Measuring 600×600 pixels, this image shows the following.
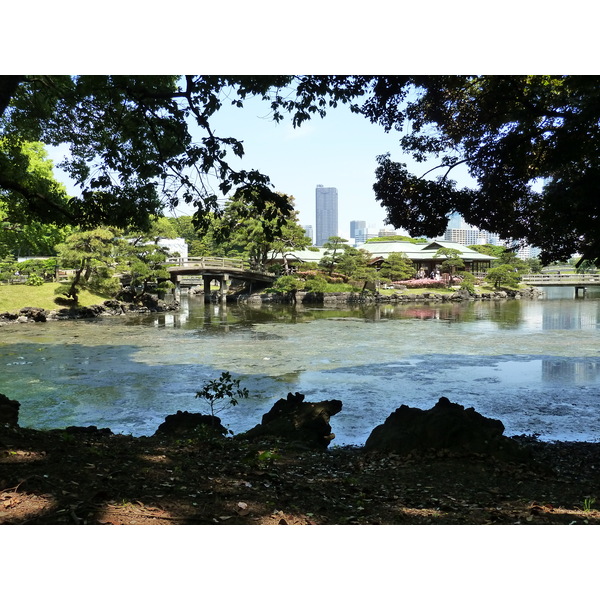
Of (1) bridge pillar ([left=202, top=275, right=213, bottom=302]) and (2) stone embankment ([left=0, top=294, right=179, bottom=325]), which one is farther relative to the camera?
(1) bridge pillar ([left=202, top=275, right=213, bottom=302])

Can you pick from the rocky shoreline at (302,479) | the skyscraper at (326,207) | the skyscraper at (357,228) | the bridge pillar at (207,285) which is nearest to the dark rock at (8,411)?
the rocky shoreline at (302,479)

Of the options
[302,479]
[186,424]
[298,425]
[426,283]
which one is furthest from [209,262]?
[302,479]

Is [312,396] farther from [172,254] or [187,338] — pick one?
[172,254]

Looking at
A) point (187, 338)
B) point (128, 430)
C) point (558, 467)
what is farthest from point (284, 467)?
point (187, 338)

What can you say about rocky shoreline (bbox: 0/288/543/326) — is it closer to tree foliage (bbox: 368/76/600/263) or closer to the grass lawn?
the grass lawn

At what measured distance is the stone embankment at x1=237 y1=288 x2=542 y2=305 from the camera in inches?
799

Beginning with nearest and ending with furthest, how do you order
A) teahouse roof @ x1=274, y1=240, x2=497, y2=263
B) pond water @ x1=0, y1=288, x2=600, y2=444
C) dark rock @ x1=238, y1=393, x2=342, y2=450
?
dark rock @ x1=238, y1=393, x2=342, y2=450
pond water @ x1=0, y1=288, x2=600, y2=444
teahouse roof @ x1=274, y1=240, x2=497, y2=263

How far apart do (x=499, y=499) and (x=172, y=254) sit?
16061 mm

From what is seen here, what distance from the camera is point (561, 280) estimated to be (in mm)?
26516

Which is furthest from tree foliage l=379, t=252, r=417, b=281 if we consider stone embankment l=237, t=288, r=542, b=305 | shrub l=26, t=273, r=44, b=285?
shrub l=26, t=273, r=44, b=285

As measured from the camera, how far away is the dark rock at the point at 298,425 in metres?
3.90

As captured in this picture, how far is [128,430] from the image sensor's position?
4855 mm

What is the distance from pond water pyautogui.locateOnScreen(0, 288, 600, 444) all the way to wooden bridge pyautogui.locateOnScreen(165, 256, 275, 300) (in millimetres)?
4818

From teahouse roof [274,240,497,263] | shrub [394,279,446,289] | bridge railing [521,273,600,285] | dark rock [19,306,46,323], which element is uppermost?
teahouse roof [274,240,497,263]
